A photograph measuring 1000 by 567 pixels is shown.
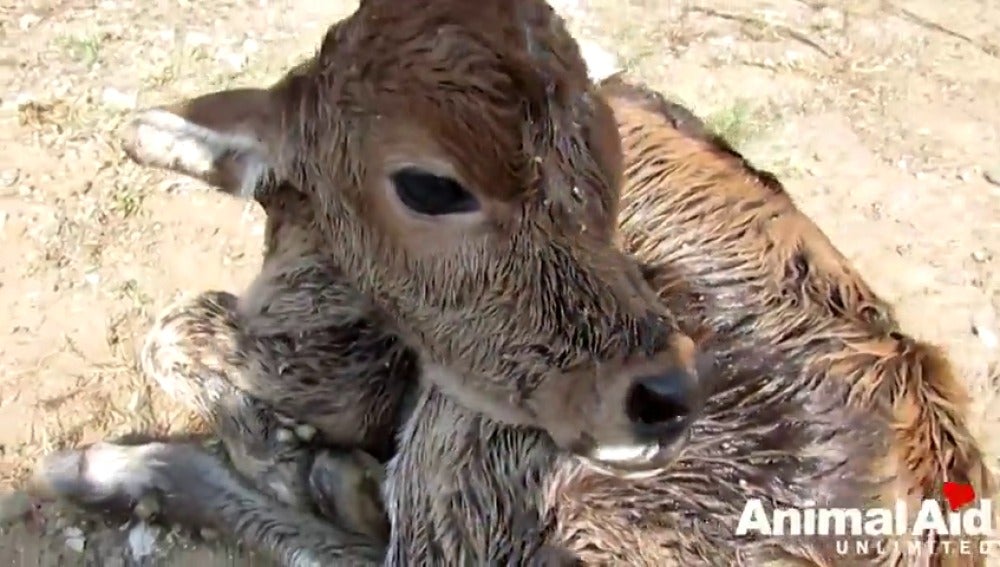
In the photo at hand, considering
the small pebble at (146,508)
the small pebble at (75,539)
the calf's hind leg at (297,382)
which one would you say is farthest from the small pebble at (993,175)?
the small pebble at (75,539)

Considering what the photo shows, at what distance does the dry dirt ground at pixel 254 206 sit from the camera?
3.84 m

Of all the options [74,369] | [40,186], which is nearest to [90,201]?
[40,186]

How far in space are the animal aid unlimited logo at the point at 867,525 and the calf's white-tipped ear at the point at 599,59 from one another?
202 cm

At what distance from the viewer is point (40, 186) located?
4234mm

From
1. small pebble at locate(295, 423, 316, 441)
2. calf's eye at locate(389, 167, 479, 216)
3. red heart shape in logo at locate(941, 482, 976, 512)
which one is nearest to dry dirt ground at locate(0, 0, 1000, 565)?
small pebble at locate(295, 423, 316, 441)

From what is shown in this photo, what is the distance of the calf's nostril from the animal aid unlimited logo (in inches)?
15.5

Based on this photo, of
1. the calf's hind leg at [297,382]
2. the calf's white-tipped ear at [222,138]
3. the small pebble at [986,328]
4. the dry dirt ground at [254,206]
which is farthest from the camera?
the small pebble at [986,328]

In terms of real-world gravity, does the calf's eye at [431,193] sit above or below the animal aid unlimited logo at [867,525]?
above

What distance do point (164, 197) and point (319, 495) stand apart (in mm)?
1385

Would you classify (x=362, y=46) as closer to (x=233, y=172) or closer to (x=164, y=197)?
(x=233, y=172)

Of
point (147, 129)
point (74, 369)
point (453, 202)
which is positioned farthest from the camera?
point (74, 369)

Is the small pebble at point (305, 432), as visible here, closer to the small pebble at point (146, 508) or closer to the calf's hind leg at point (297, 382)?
the calf's hind leg at point (297, 382)

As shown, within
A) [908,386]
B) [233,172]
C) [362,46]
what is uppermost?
[362,46]

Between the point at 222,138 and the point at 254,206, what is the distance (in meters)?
1.56
